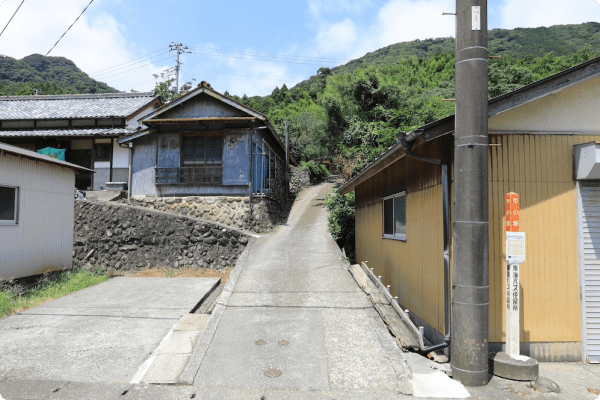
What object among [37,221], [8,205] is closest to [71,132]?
[37,221]

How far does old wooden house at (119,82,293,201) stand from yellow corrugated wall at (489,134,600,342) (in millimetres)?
10447

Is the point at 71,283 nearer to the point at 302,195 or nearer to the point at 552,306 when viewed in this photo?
the point at 552,306

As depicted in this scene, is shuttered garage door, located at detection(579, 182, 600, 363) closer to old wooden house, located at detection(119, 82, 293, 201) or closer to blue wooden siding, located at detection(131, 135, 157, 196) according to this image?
old wooden house, located at detection(119, 82, 293, 201)

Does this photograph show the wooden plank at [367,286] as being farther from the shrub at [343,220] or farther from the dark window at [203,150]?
the dark window at [203,150]

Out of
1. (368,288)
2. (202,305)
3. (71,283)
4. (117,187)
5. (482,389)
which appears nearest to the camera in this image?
(482,389)

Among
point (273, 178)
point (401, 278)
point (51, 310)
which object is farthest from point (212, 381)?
point (273, 178)

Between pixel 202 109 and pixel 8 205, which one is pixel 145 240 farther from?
pixel 202 109

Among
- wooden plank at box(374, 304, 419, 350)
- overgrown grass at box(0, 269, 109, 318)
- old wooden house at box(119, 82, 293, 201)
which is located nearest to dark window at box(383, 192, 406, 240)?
wooden plank at box(374, 304, 419, 350)

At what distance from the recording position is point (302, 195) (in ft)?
79.0

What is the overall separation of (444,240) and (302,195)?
19321mm

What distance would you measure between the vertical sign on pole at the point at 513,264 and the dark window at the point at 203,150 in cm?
1199

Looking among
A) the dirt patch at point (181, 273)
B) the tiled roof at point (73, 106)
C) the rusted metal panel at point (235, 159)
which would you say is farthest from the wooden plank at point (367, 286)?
the tiled roof at point (73, 106)

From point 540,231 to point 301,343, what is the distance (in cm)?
353

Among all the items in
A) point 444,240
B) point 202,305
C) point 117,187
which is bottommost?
point 202,305
